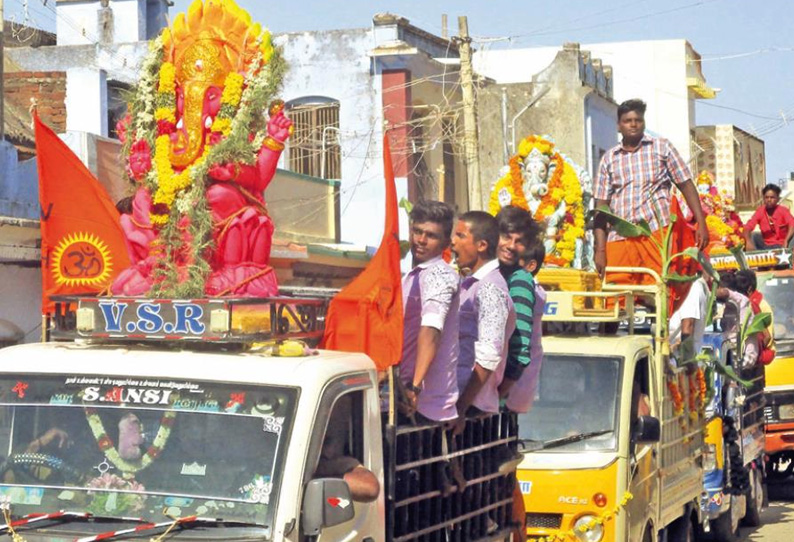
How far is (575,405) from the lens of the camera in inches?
343

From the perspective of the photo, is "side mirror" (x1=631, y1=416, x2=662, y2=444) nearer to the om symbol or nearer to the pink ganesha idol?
the pink ganesha idol

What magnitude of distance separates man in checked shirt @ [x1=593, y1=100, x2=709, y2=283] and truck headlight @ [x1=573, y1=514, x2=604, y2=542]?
2.60 metres

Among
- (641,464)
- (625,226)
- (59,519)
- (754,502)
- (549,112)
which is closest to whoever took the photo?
(59,519)

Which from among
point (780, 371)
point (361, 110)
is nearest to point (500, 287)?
point (780, 371)

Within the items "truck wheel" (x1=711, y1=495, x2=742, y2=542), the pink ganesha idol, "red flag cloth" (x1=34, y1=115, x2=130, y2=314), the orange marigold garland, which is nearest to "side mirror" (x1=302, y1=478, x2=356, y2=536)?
the pink ganesha idol

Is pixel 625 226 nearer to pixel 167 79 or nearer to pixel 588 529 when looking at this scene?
pixel 588 529

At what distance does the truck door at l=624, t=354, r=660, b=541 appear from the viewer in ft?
28.1

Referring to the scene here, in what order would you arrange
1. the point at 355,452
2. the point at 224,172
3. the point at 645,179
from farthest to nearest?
1. the point at 645,179
2. the point at 224,172
3. the point at 355,452

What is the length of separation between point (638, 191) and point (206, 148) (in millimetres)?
4749

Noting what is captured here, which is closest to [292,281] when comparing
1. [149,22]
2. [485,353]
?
[149,22]

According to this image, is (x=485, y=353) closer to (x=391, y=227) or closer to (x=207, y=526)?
(x=391, y=227)

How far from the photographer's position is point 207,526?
15.5ft

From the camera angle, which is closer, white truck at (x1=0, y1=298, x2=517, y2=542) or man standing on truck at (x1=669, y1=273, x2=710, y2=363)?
white truck at (x1=0, y1=298, x2=517, y2=542)

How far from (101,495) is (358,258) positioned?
649 inches
